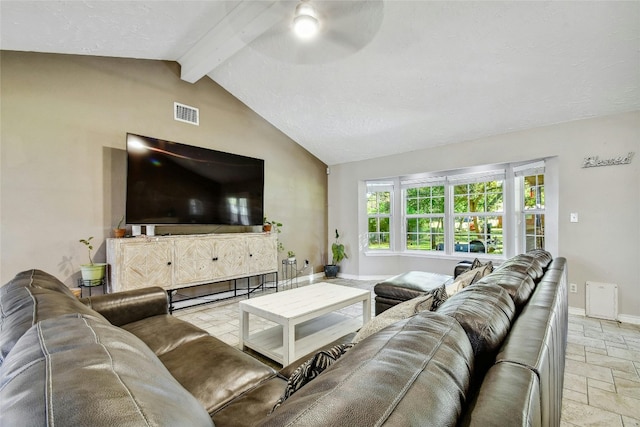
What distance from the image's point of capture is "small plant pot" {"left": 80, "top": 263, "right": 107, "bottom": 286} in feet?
9.73

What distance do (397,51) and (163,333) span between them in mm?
3263

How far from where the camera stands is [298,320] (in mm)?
2143

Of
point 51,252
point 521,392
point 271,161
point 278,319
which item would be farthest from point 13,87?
point 521,392

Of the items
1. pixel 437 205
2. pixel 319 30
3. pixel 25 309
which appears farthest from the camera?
pixel 437 205

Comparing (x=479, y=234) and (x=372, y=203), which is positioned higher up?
(x=372, y=203)

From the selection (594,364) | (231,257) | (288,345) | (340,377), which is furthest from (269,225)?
(340,377)

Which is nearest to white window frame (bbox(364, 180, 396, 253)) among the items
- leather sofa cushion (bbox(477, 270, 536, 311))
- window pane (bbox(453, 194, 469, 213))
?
window pane (bbox(453, 194, 469, 213))

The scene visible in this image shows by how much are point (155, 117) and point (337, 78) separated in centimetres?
237

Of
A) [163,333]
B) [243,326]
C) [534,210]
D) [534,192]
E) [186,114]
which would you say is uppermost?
[186,114]

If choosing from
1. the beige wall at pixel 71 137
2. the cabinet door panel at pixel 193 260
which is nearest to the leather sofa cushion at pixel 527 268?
the cabinet door panel at pixel 193 260

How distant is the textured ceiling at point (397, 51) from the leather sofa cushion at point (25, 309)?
237cm

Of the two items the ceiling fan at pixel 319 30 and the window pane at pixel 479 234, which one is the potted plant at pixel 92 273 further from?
the window pane at pixel 479 234

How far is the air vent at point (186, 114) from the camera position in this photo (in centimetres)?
389

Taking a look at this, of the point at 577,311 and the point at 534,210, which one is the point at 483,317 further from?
the point at 534,210
